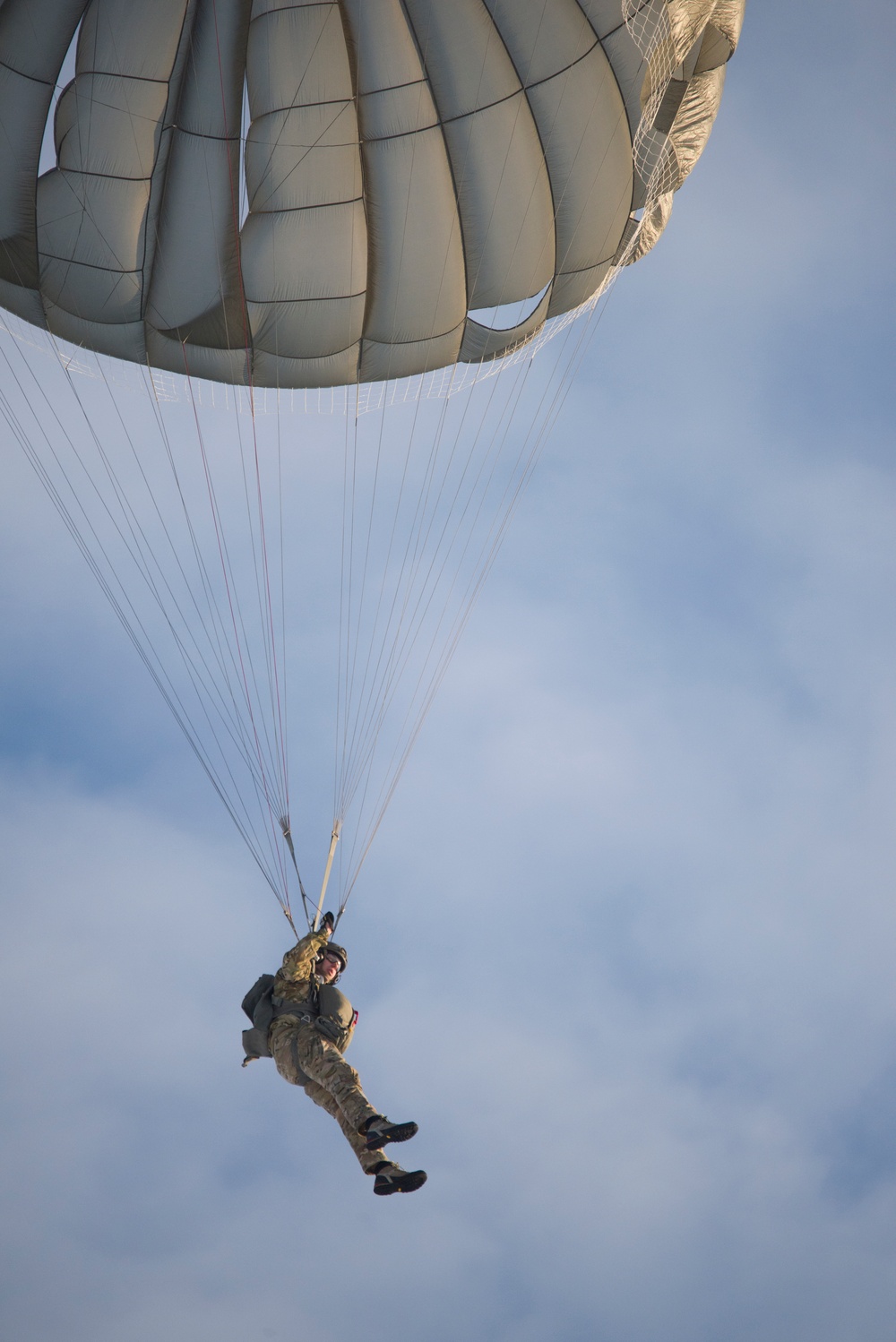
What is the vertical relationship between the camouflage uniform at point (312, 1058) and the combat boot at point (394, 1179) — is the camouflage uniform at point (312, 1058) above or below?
above

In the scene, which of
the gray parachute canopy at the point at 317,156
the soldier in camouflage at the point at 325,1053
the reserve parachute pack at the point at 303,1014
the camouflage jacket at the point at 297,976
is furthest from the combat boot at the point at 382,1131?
the gray parachute canopy at the point at 317,156

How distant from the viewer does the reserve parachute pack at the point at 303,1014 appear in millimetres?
8797

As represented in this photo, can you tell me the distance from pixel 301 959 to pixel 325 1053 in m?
0.65

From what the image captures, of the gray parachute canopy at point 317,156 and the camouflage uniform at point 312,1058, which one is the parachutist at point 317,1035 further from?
→ the gray parachute canopy at point 317,156

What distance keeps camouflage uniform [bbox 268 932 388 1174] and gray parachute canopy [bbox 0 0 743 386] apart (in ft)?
16.4

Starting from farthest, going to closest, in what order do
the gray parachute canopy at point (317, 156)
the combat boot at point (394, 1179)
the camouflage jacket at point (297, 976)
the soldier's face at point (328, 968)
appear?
the gray parachute canopy at point (317, 156), the soldier's face at point (328, 968), the camouflage jacket at point (297, 976), the combat boot at point (394, 1179)

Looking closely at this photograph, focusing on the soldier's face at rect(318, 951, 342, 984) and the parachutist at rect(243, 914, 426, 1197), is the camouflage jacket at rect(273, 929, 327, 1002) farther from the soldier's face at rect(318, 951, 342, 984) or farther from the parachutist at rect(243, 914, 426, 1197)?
the soldier's face at rect(318, 951, 342, 984)

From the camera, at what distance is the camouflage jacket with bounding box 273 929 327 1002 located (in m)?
8.91

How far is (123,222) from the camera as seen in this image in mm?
10211

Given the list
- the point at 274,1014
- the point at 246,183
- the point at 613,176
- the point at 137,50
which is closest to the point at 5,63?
the point at 137,50

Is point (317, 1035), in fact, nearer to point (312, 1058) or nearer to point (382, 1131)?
point (312, 1058)

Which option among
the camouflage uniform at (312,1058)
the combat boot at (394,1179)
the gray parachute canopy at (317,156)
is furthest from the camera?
the gray parachute canopy at (317,156)

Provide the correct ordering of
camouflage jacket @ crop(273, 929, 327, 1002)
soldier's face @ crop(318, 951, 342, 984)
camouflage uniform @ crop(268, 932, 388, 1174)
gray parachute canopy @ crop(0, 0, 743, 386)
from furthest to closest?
gray parachute canopy @ crop(0, 0, 743, 386) < soldier's face @ crop(318, 951, 342, 984) < camouflage jacket @ crop(273, 929, 327, 1002) < camouflage uniform @ crop(268, 932, 388, 1174)

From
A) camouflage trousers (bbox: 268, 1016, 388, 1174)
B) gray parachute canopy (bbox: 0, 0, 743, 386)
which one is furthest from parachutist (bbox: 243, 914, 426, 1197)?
gray parachute canopy (bbox: 0, 0, 743, 386)
